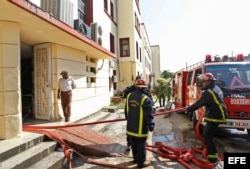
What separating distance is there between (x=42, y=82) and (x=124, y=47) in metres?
13.5

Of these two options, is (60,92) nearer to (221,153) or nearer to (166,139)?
(166,139)

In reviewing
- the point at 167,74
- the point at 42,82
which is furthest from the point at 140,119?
the point at 167,74

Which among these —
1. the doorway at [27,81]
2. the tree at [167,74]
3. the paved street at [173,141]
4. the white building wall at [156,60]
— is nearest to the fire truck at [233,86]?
the paved street at [173,141]

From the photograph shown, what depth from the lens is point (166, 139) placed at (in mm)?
7496

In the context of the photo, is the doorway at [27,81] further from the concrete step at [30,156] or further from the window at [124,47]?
the window at [124,47]

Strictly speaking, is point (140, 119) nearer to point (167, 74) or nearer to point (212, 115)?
point (212, 115)

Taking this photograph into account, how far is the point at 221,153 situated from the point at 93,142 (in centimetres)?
311

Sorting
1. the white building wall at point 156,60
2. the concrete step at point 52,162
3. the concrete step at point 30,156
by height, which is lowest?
the concrete step at point 52,162

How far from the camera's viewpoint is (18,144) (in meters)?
4.93

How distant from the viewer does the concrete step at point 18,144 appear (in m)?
4.52

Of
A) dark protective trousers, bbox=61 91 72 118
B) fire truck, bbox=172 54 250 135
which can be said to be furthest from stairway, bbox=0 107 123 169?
fire truck, bbox=172 54 250 135

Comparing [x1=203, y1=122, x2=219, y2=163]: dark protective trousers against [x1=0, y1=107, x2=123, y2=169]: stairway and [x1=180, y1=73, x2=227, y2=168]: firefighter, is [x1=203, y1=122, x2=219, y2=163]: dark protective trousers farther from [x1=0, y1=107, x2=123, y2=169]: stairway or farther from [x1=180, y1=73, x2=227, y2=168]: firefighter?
[x1=0, y1=107, x2=123, y2=169]: stairway

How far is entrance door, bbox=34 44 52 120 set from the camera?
798cm

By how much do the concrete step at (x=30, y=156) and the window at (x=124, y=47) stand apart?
15.9 metres
